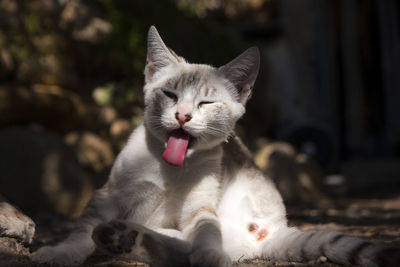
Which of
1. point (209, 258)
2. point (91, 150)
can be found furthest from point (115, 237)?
point (91, 150)

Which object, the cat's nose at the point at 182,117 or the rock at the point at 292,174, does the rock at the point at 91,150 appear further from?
the cat's nose at the point at 182,117

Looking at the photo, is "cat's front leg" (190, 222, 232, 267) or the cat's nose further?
the cat's nose

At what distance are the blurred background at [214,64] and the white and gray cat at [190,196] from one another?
2.34 m

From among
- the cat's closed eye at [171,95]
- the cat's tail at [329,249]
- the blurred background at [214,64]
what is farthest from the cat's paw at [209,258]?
the blurred background at [214,64]

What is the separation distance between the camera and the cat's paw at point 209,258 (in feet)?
7.43

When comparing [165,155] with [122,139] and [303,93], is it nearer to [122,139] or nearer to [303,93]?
[122,139]

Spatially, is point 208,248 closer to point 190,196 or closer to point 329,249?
point 190,196

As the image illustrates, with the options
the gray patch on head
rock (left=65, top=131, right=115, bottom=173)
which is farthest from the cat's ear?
rock (left=65, top=131, right=115, bottom=173)

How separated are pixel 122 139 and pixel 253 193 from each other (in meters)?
3.95

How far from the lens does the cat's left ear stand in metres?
2.92

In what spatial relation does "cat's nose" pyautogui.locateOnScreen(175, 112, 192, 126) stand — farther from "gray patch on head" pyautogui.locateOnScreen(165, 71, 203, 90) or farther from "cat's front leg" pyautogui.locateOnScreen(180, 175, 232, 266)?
"cat's front leg" pyautogui.locateOnScreen(180, 175, 232, 266)

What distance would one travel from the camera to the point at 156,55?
299cm

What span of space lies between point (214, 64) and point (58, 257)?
641cm

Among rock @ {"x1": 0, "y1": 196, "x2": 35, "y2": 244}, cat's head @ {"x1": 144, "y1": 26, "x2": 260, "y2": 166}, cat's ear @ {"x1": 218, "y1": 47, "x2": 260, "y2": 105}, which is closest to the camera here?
rock @ {"x1": 0, "y1": 196, "x2": 35, "y2": 244}
